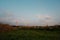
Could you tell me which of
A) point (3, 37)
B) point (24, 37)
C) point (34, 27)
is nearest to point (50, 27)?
point (34, 27)

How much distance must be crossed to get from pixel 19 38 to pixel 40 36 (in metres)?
0.69

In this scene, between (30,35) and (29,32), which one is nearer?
(30,35)

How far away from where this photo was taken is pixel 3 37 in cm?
389

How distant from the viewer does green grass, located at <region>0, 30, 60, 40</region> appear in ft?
12.9

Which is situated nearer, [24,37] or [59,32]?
[24,37]

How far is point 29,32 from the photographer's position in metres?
4.16

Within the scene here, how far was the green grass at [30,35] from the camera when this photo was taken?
3.93 metres

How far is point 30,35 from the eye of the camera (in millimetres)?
4059

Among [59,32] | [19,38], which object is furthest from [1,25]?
[59,32]

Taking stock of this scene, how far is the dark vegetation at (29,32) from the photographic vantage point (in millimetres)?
3971

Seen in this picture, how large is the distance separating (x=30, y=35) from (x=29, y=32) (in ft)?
0.45

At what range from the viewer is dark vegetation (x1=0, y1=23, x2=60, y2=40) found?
3.97m

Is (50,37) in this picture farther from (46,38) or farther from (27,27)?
(27,27)

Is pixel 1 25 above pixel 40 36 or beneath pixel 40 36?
above
